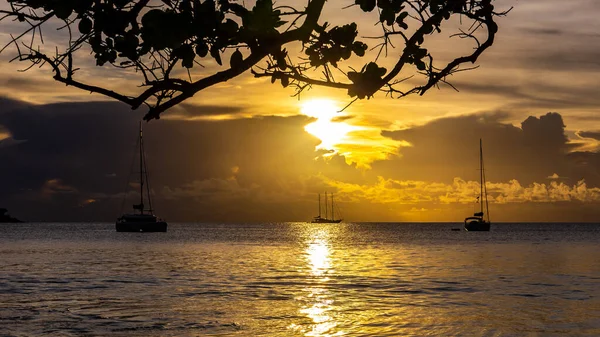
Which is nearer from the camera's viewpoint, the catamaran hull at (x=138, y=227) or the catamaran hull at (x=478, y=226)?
the catamaran hull at (x=138, y=227)

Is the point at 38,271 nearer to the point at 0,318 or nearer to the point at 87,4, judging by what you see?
the point at 0,318

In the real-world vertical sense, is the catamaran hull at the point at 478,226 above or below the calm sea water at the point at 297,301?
above

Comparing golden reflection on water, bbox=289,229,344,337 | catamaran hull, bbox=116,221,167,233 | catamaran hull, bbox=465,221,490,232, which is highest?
catamaran hull, bbox=116,221,167,233

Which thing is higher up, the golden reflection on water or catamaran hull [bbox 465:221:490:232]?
catamaran hull [bbox 465:221:490:232]

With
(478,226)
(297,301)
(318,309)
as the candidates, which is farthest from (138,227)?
(318,309)

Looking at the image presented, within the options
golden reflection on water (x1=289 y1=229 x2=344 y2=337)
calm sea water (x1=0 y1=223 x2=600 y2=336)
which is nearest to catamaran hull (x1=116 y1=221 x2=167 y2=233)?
calm sea water (x1=0 y1=223 x2=600 y2=336)

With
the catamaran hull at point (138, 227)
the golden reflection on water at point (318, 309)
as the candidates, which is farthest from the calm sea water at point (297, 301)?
the catamaran hull at point (138, 227)

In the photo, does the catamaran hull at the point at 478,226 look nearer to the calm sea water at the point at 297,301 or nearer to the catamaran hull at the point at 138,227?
the catamaran hull at the point at 138,227

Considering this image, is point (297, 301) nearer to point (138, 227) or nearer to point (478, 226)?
point (138, 227)

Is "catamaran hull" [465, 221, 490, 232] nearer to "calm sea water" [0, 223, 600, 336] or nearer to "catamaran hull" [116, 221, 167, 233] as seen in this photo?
"catamaran hull" [116, 221, 167, 233]

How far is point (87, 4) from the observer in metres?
5.64

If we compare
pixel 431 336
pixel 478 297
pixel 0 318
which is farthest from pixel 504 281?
pixel 0 318

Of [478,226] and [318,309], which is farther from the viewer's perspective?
[478,226]

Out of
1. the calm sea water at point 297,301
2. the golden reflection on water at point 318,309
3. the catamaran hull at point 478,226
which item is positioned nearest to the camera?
the golden reflection on water at point 318,309
